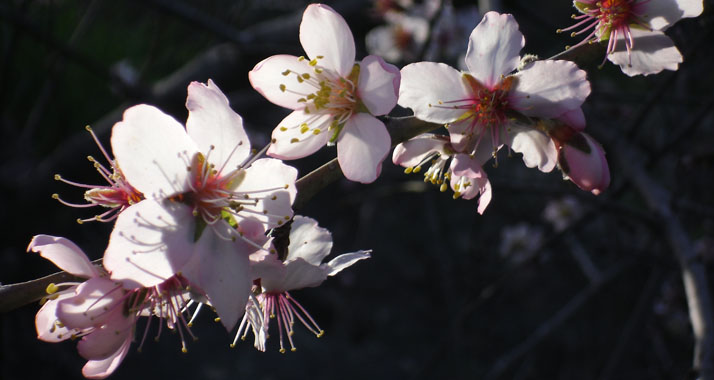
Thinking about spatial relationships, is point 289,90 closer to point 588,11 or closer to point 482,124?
point 482,124

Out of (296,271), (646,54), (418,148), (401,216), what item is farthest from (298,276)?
(401,216)

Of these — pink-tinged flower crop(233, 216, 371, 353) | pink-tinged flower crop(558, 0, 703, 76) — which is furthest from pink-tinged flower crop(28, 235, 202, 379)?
pink-tinged flower crop(558, 0, 703, 76)

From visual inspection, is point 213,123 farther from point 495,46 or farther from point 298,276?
point 495,46

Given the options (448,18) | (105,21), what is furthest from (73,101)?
(448,18)

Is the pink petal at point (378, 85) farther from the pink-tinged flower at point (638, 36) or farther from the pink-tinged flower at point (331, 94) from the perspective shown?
the pink-tinged flower at point (638, 36)

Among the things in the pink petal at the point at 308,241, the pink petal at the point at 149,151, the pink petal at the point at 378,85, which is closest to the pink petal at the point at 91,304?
the pink petal at the point at 149,151
